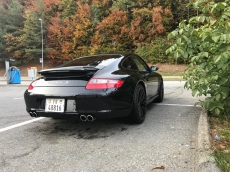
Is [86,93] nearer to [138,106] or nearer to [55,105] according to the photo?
[55,105]

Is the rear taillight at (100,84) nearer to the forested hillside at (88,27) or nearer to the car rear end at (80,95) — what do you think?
the car rear end at (80,95)

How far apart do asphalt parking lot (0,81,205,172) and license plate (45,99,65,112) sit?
41 centimetres

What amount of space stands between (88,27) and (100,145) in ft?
104

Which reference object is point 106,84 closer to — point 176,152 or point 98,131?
point 98,131

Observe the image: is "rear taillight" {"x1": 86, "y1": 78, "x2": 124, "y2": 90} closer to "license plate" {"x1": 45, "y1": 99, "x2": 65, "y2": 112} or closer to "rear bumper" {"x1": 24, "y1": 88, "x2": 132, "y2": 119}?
"rear bumper" {"x1": 24, "y1": 88, "x2": 132, "y2": 119}

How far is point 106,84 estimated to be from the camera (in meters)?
2.92

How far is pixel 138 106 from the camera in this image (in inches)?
135

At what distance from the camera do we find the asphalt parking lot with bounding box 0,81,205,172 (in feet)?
7.15

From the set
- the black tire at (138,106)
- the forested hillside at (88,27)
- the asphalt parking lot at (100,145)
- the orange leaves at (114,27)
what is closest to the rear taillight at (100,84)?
the black tire at (138,106)

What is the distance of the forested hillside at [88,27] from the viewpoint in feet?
94.6

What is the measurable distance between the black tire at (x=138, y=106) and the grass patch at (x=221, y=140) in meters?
1.08

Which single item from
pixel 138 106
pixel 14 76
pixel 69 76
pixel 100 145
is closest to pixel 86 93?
pixel 69 76

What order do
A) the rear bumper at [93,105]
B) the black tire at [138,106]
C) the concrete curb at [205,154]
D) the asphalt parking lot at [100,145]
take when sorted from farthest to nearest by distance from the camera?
1. the black tire at [138,106]
2. the rear bumper at [93,105]
3. the asphalt parking lot at [100,145]
4. the concrete curb at [205,154]

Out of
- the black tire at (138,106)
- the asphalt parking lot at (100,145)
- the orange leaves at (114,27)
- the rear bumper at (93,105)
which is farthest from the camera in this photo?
the orange leaves at (114,27)
